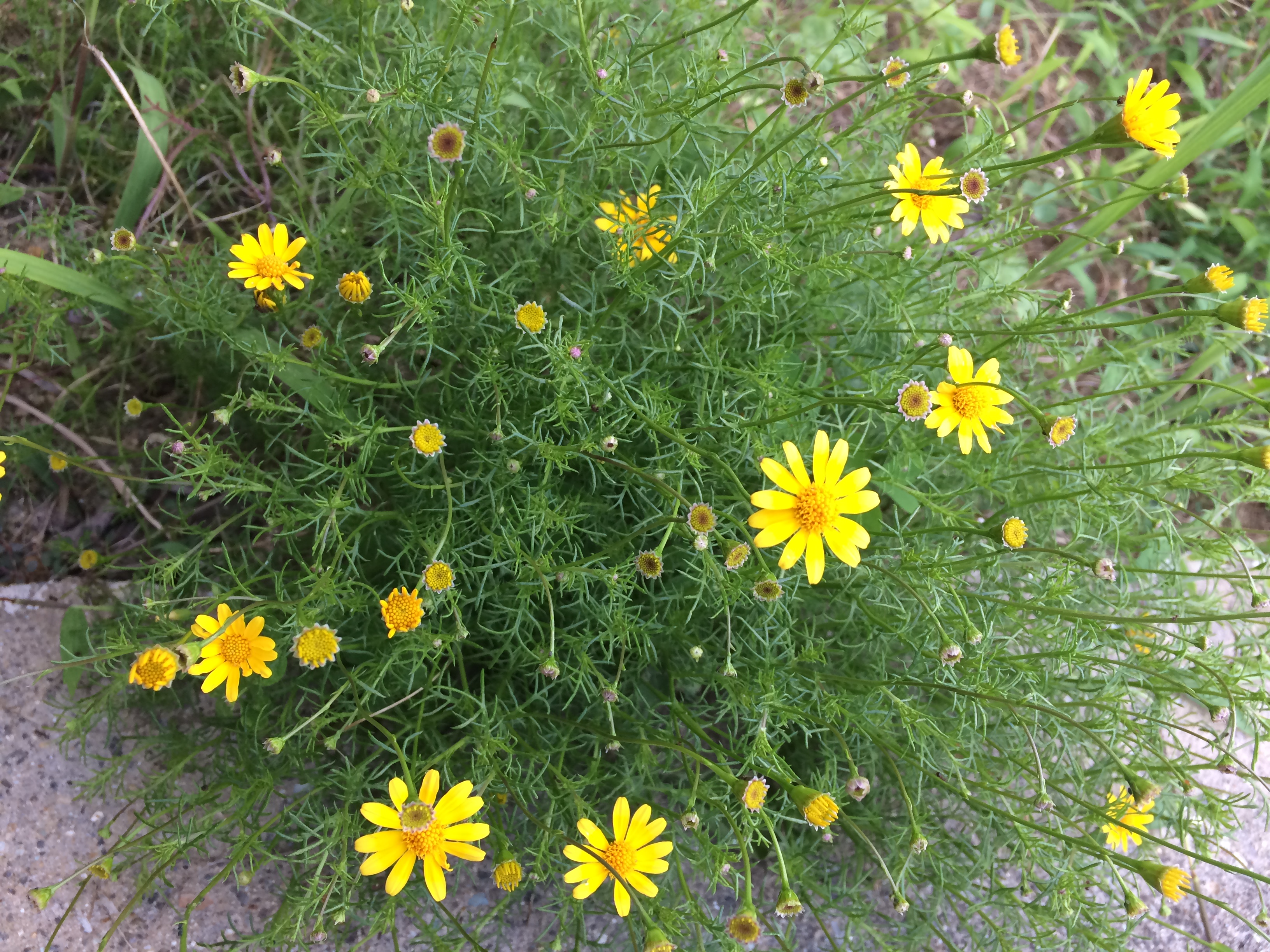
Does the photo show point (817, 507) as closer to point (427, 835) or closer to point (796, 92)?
point (796, 92)

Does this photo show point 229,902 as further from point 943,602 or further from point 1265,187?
point 1265,187

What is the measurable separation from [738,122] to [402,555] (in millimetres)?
1652

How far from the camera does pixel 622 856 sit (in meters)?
1.58

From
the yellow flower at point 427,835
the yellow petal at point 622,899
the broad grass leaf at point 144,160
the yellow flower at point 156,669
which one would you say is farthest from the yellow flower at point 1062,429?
the broad grass leaf at point 144,160

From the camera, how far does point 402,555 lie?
186 cm

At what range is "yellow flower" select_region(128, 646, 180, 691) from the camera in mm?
1438

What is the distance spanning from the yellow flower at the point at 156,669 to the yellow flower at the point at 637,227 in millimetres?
1114

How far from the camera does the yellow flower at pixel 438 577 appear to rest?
1546 mm

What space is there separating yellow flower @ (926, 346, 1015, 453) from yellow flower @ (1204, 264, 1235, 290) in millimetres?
380

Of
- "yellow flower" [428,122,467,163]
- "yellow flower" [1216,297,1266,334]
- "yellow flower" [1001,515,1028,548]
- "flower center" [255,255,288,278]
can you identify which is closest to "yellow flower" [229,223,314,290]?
"flower center" [255,255,288,278]

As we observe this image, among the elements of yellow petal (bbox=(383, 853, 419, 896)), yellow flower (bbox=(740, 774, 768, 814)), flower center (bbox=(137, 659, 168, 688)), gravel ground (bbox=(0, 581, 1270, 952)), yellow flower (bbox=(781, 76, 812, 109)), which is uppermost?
yellow flower (bbox=(781, 76, 812, 109))

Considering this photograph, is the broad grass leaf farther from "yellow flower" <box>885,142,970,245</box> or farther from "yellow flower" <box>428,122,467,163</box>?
"yellow flower" <box>885,142,970,245</box>

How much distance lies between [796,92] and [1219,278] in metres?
0.86

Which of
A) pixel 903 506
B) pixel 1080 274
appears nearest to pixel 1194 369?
pixel 1080 274
